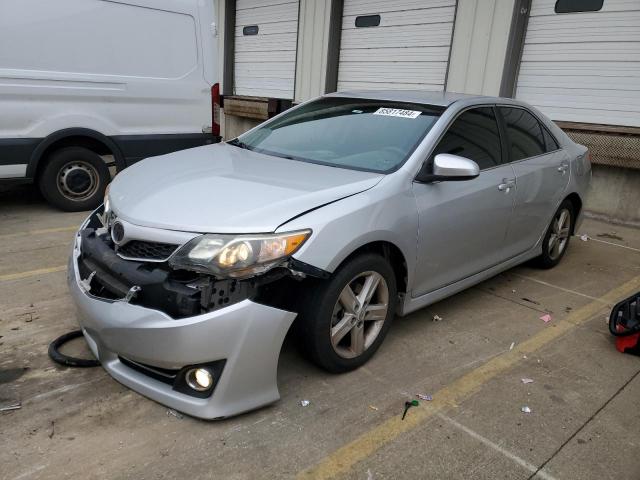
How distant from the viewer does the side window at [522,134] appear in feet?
13.5

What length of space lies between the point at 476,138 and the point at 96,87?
14.0 feet

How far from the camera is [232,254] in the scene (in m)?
2.40

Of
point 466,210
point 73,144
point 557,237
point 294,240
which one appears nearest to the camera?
point 294,240

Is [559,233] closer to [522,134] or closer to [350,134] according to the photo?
[522,134]

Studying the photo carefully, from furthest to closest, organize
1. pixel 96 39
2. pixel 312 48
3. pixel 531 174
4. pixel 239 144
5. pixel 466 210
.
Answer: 1. pixel 312 48
2. pixel 96 39
3. pixel 531 174
4. pixel 239 144
5. pixel 466 210

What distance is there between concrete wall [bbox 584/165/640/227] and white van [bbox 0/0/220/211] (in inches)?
208

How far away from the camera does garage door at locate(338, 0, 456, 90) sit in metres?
8.71

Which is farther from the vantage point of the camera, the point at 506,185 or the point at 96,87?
the point at 96,87

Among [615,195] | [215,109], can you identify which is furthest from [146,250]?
[615,195]

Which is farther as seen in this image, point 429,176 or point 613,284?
point 613,284

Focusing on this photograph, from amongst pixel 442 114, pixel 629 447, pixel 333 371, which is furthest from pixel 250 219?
pixel 629 447

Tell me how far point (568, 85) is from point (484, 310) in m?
4.90

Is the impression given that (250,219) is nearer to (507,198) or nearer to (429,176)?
(429,176)

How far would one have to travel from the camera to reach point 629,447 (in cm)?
258
